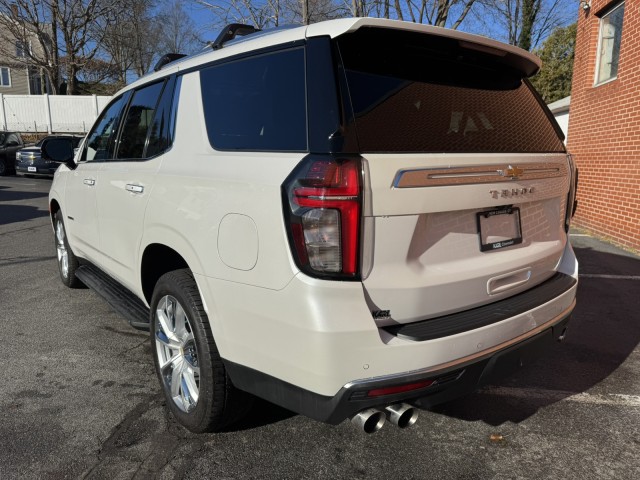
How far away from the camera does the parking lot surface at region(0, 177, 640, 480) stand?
2465 millimetres

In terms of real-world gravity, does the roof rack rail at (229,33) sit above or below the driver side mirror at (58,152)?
above

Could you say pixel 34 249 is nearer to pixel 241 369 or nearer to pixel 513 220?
pixel 241 369

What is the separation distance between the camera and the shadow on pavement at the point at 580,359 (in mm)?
3037

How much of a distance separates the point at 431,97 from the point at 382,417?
140 centimetres

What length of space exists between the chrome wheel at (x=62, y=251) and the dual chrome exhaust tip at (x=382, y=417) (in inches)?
160

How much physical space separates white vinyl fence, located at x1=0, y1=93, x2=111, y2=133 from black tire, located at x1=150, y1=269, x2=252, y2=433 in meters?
30.7

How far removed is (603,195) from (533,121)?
250 inches

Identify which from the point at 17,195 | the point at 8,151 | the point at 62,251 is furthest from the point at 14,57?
the point at 62,251

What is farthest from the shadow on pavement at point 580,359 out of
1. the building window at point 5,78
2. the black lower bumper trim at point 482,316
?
the building window at point 5,78

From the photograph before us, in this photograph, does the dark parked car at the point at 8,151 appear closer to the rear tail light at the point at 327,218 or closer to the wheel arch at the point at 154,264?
the wheel arch at the point at 154,264

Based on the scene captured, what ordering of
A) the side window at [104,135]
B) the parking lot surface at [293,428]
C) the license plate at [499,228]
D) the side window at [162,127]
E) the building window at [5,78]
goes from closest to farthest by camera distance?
the license plate at [499,228]
the parking lot surface at [293,428]
the side window at [162,127]
the side window at [104,135]
the building window at [5,78]

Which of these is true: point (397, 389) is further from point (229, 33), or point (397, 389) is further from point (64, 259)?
point (64, 259)

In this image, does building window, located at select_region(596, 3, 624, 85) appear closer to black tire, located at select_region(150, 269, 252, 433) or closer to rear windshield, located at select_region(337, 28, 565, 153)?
rear windshield, located at select_region(337, 28, 565, 153)

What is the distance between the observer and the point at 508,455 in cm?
258
